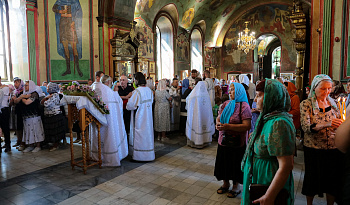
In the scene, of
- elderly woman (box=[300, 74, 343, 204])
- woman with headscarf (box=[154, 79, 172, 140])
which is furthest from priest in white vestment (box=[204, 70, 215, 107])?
elderly woman (box=[300, 74, 343, 204])

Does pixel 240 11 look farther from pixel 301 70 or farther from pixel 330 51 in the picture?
pixel 330 51

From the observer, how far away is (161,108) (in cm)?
713

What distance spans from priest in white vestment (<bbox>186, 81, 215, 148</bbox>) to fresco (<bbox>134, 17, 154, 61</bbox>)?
8660 millimetres

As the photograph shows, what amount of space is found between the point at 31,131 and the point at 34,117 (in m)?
0.37

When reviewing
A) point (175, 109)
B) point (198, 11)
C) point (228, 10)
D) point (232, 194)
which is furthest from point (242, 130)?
point (228, 10)

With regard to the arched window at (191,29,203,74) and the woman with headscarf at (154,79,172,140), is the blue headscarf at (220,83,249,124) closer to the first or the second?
the woman with headscarf at (154,79,172,140)

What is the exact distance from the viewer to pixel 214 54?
23016 mm

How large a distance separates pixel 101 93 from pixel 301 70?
628 centimetres

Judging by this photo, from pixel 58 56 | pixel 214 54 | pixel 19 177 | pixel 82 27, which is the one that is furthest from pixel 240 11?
pixel 19 177

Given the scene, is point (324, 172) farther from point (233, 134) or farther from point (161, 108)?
point (161, 108)

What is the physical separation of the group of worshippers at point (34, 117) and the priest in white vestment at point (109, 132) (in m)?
1.82

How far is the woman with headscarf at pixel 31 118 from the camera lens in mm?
5969

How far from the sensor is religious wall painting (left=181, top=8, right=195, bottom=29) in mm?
18161

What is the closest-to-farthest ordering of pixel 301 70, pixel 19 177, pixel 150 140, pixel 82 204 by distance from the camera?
pixel 82 204 < pixel 19 177 < pixel 150 140 < pixel 301 70
